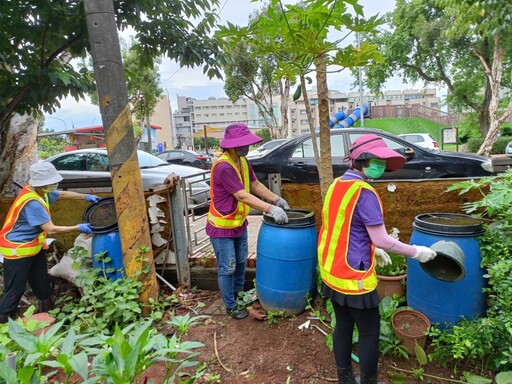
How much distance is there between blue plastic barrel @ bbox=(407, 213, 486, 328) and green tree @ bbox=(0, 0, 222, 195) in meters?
3.14

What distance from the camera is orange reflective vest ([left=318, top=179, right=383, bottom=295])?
1908mm

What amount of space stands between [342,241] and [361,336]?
0.56 metres

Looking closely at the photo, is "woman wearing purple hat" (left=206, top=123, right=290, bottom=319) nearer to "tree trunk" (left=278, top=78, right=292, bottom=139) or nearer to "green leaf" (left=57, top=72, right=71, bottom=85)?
"green leaf" (left=57, top=72, right=71, bottom=85)

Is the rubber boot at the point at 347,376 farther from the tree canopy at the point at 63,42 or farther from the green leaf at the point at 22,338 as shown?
the tree canopy at the point at 63,42

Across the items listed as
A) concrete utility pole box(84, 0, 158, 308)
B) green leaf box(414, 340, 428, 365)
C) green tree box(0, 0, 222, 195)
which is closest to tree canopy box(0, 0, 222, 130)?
green tree box(0, 0, 222, 195)

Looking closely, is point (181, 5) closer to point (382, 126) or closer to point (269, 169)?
point (269, 169)

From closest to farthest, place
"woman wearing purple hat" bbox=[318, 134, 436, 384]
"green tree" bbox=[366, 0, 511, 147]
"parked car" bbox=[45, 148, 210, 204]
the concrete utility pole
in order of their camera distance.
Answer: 1. "woman wearing purple hat" bbox=[318, 134, 436, 384]
2. the concrete utility pole
3. "parked car" bbox=[45, 148, 210, 204]
4. "green tree" bbox=[366, 0, 511, 147]

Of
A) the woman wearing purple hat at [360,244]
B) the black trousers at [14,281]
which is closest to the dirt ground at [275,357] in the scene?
the woman wearing purple hat at [360,244]

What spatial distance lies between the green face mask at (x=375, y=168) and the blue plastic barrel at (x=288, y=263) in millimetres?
984

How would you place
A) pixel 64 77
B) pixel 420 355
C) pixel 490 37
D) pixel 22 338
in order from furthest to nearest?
1. pixel 490 37
2. pixel 64 77
3. pixel 420 355
4. pixel 22 338

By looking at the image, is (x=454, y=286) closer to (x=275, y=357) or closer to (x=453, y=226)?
(x=453, y=226)

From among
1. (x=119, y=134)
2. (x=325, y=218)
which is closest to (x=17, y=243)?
(x=119, y=134)

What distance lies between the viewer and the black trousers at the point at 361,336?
6.48 feet

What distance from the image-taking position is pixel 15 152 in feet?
17.2
